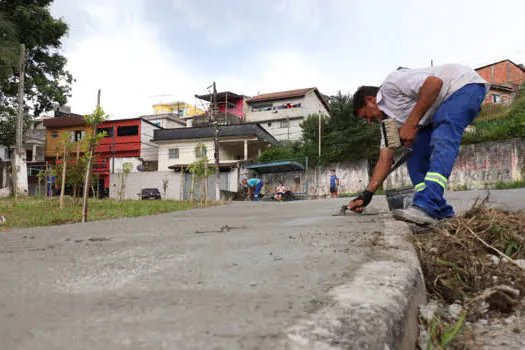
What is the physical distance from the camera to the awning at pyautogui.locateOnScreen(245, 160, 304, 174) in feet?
68.7

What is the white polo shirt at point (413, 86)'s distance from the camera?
2.46 metres

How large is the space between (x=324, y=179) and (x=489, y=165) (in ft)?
27.2

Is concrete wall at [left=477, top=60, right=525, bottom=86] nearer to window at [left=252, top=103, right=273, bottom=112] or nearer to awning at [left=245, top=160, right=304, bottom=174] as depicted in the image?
window at [left=252, top=103, right=273, bottom=112]

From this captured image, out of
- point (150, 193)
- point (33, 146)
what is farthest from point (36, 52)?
point (33, 146)

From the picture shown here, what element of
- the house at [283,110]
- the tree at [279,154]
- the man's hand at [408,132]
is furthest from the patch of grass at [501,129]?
the house at [283,110]

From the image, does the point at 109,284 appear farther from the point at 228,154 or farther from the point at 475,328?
the point at 228,154

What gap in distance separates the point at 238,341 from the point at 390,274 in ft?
1.71

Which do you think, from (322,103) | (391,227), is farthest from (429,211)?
(322,103)

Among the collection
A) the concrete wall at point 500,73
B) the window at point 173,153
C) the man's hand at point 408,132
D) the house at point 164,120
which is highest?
the concrete wall at point 500,73

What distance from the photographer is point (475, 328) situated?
904 millimetres

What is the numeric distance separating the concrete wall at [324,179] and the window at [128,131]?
14436 millimetres

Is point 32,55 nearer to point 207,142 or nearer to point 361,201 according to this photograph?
point 207,142

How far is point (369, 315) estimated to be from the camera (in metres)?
0.65

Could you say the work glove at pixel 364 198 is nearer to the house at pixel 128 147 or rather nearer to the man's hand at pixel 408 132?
the man's hand at pixel 408 132
